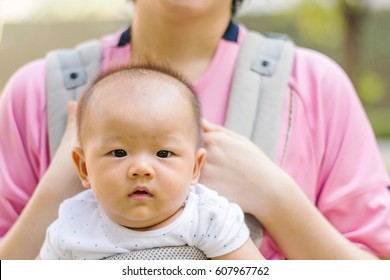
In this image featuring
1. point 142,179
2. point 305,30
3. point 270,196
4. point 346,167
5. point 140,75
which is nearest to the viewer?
point 142,179

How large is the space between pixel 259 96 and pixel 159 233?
491mm

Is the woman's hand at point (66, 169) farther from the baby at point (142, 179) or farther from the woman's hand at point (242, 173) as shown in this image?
the woman's hand at point (242, 173)

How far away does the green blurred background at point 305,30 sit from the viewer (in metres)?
7.38

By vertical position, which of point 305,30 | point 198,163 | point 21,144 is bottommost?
point 305,30

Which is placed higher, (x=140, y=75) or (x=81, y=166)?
(x=140, y=75)

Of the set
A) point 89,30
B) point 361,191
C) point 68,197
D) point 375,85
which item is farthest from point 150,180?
point 375,85

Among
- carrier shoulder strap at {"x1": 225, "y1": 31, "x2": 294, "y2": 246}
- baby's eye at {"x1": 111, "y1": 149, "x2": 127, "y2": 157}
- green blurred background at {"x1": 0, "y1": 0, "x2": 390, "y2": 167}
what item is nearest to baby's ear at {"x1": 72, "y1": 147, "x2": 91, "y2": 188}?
baby's eye at {"x1": 111, "y1": 149, "x2": 127, "y2": 157}

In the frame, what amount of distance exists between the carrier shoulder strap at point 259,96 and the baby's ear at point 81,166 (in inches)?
15.8

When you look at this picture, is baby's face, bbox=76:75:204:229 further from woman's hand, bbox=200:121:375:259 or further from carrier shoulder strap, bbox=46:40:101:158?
carrier shoulder strap, bbox=46:40:101:158

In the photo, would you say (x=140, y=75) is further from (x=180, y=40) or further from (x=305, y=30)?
(x=305, y=30)

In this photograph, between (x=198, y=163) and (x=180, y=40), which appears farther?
(x=180, y=40)

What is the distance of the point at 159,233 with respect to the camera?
1.62m

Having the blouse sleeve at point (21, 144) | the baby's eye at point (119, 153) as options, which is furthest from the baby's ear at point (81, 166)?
the blouse sleeve at point (21, 144)

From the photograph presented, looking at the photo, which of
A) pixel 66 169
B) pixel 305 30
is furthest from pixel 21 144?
pixel 305 30
